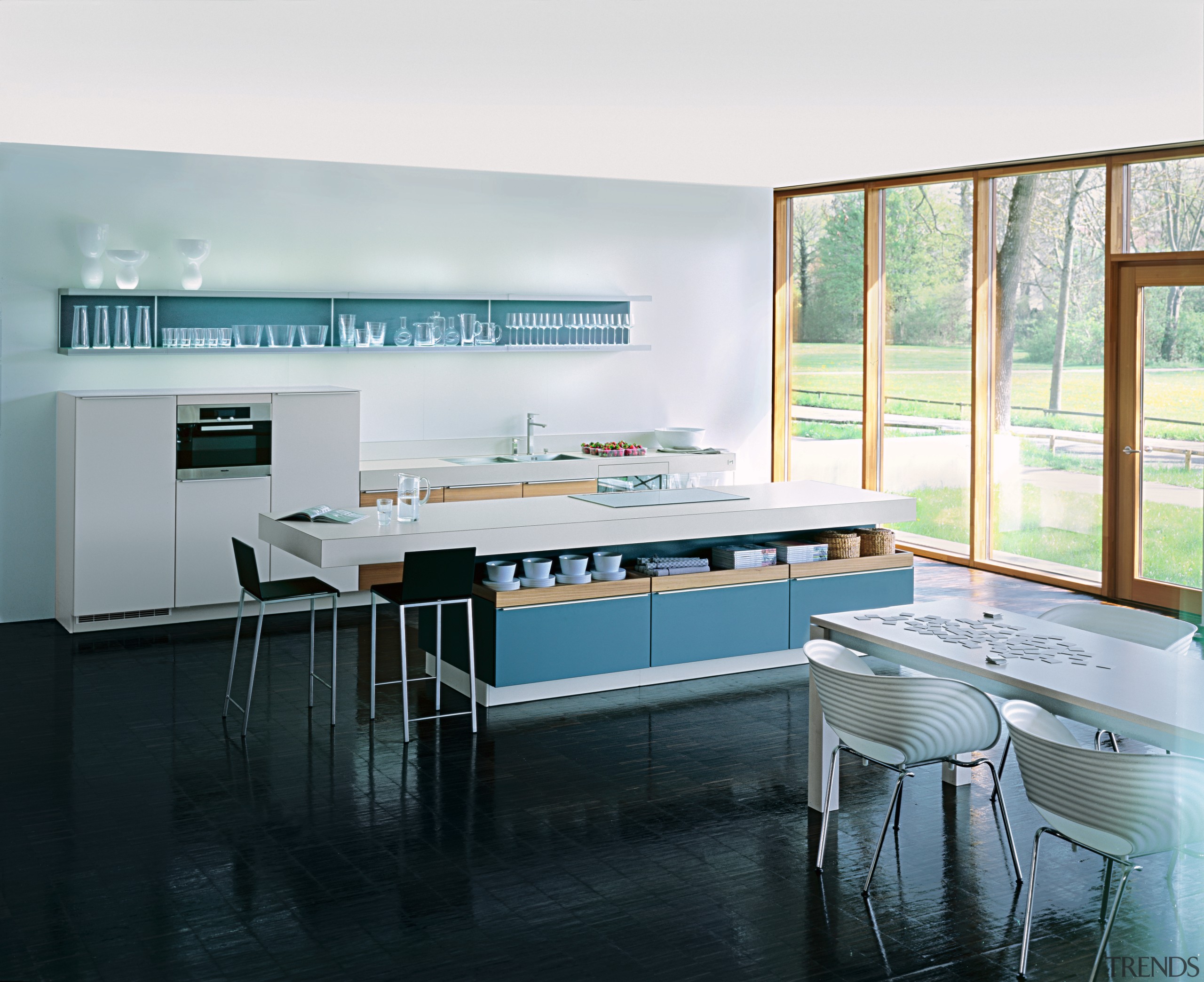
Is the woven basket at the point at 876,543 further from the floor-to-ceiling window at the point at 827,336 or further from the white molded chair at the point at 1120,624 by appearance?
the floor-to-ceiling window at the point at 827,336

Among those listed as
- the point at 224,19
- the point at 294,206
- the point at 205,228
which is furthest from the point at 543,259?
the point at 224,19

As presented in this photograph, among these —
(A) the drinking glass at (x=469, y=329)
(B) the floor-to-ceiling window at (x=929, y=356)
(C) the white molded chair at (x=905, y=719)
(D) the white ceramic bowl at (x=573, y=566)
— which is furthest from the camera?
(B) the floor-to-ceiling window at (x=929, y=356)

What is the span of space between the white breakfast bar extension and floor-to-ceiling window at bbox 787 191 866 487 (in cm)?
355

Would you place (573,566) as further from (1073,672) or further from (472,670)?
(1073,672)

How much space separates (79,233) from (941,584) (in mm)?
6299

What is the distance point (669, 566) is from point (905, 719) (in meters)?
2.59

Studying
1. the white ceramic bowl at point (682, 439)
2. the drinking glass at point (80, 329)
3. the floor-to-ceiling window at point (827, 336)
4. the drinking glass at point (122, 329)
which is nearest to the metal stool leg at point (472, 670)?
the drinking glass at point (122, 329)

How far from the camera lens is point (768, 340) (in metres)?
10.9

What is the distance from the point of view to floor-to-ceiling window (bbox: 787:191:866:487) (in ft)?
34.3

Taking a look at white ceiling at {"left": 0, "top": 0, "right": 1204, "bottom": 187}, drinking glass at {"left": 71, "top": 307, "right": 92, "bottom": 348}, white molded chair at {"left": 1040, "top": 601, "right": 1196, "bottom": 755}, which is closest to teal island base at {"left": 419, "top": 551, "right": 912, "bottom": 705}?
white molded chair at {"left": 1040, "top": 601, "right": 1196, "bottom": 755}

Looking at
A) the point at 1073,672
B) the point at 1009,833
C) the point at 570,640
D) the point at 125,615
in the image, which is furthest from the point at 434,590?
the point at 125,615

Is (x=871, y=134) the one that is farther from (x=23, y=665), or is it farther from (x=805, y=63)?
(x=23, y=665)

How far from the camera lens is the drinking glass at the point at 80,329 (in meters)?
7.76

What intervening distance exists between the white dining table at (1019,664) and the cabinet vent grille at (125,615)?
4697 mm
